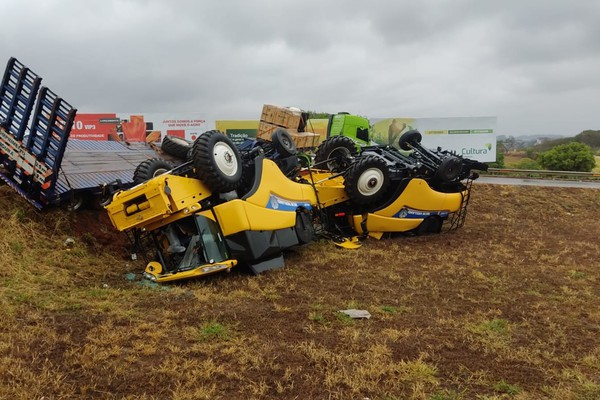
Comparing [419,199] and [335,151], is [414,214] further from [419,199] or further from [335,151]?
[335,151]

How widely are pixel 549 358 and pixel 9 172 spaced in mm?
7204

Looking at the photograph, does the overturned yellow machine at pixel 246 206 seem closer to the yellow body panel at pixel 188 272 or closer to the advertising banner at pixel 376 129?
the yellow body panel at pixel 188 272

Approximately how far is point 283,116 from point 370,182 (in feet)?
21.5

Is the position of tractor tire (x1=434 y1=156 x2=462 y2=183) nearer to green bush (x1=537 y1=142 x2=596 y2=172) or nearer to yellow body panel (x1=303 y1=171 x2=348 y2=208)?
yellow body panel (x1=303 y1=171 x2=348 y2=208)

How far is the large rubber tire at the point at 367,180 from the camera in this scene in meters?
8.55

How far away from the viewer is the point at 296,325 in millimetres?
4398

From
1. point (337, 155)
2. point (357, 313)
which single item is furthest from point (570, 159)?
point (357, 313)

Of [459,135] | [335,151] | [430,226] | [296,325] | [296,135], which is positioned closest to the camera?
[296,325]

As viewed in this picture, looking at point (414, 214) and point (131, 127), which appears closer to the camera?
point (414, 214)

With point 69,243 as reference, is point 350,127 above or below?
above

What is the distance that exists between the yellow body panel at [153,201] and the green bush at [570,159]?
26.1 metres

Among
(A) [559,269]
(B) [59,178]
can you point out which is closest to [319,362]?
(A) [559,269]

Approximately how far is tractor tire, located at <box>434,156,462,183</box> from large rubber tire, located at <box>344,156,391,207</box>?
122cm

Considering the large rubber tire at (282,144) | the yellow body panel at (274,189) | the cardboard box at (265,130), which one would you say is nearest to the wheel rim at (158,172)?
the yellow body panel at (274,189)
